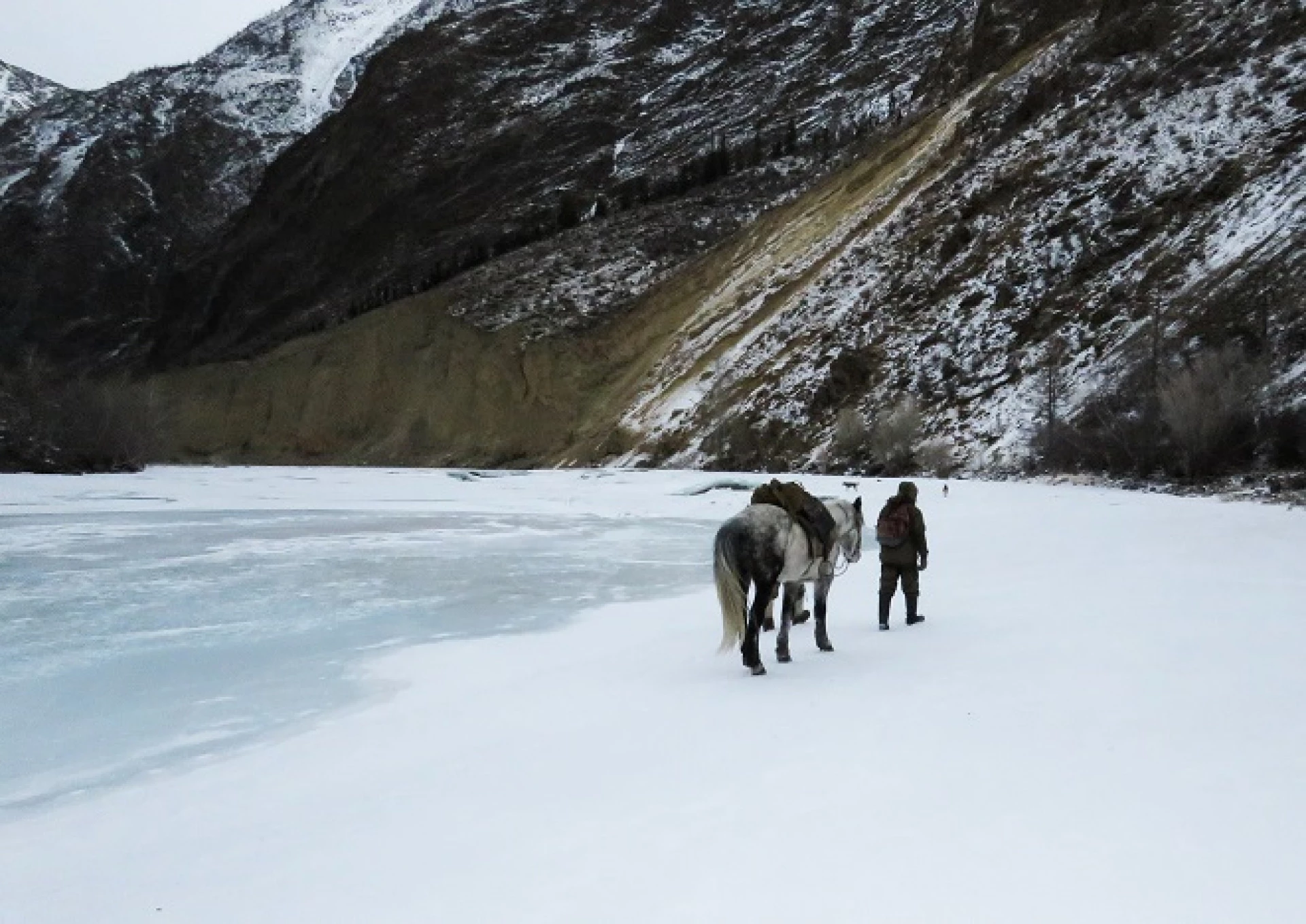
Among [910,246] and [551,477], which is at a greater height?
[910,246]

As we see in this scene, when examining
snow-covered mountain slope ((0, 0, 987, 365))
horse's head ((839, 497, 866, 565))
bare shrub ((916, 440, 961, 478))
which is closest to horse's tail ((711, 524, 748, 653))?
horse's head ((839, 497, 866, 565))

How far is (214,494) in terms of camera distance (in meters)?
31.4

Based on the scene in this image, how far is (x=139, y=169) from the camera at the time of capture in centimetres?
14125

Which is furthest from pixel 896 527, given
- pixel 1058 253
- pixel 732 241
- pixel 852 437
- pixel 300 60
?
pixel 300 60

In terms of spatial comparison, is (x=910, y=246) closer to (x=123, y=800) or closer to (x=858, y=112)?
(x=858, y=112)

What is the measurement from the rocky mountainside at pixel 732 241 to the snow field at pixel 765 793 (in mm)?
19278

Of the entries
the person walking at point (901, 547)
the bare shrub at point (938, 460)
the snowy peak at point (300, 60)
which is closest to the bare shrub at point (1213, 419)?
the bare shrub at point (938, 460)

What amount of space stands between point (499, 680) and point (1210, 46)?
129ft

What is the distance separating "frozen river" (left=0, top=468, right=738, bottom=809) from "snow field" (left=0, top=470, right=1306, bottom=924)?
717mm

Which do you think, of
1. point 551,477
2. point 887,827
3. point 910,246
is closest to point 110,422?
point 551,477

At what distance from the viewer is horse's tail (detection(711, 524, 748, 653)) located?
6.78m

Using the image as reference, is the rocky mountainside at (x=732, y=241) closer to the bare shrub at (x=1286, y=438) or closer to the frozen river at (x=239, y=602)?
the bare shrub at (x=1286, y=438)

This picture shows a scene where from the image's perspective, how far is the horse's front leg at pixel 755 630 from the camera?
22.1ft

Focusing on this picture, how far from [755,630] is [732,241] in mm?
55039
